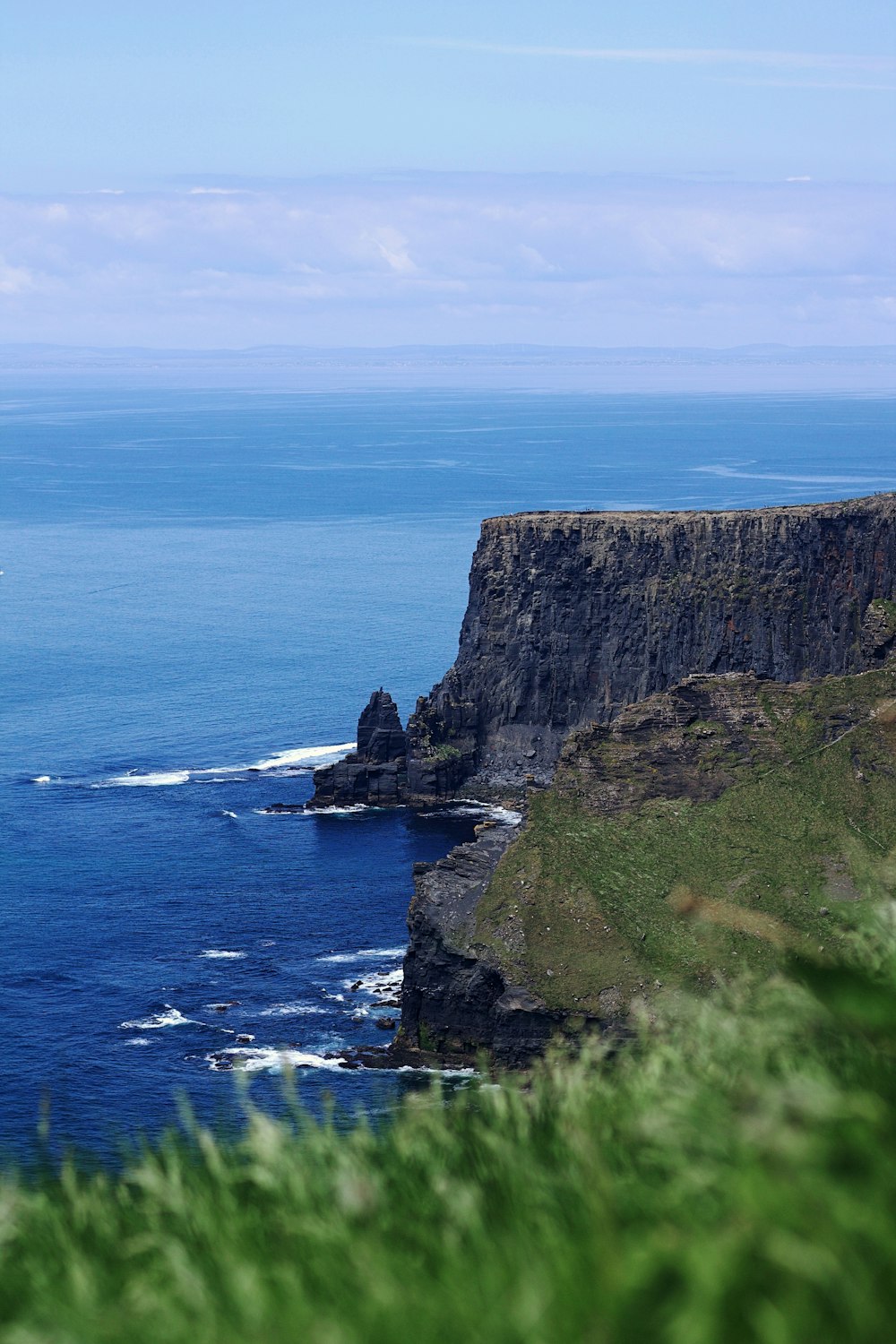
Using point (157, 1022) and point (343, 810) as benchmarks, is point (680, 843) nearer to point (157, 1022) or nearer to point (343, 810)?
point (157, 1022)

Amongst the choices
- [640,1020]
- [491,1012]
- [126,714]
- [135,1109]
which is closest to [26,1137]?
[135,1109]

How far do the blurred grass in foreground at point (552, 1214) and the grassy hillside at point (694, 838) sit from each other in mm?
50200

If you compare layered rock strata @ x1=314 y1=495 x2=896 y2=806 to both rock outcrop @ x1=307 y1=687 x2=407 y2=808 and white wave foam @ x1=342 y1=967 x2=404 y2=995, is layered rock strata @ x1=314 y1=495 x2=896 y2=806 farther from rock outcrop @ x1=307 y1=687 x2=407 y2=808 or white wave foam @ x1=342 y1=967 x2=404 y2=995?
white wave foam @ x1=342 y1=967 x2=404 y2=995

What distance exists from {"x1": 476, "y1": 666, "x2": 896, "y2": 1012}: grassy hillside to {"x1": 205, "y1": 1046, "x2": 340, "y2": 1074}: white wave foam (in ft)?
30.4

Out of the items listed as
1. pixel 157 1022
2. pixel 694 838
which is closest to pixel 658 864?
pixel 694 838

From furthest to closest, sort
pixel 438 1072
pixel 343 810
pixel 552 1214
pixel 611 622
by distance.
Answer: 1. pixel 611 622
2. pixel 343 810
3. pixel 438 1072
4. pixel 552 1214

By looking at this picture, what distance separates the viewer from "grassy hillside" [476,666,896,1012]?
256 ft

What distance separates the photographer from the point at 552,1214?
20047 millimetres

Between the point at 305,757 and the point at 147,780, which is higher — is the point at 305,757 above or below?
above

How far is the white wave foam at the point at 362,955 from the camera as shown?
95562 mm

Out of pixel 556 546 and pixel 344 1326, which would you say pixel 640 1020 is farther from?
pixel 556 546

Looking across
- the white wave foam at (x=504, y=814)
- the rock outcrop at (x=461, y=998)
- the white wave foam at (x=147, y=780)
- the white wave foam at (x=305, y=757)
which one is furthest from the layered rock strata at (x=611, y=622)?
the rock outcrop at (x=461, y=998)

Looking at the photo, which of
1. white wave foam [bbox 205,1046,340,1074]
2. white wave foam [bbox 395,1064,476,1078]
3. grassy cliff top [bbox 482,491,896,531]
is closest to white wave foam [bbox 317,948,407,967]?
white wave foam [bbox 205,1046,340,1074]

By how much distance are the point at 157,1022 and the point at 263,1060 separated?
8.13 m
